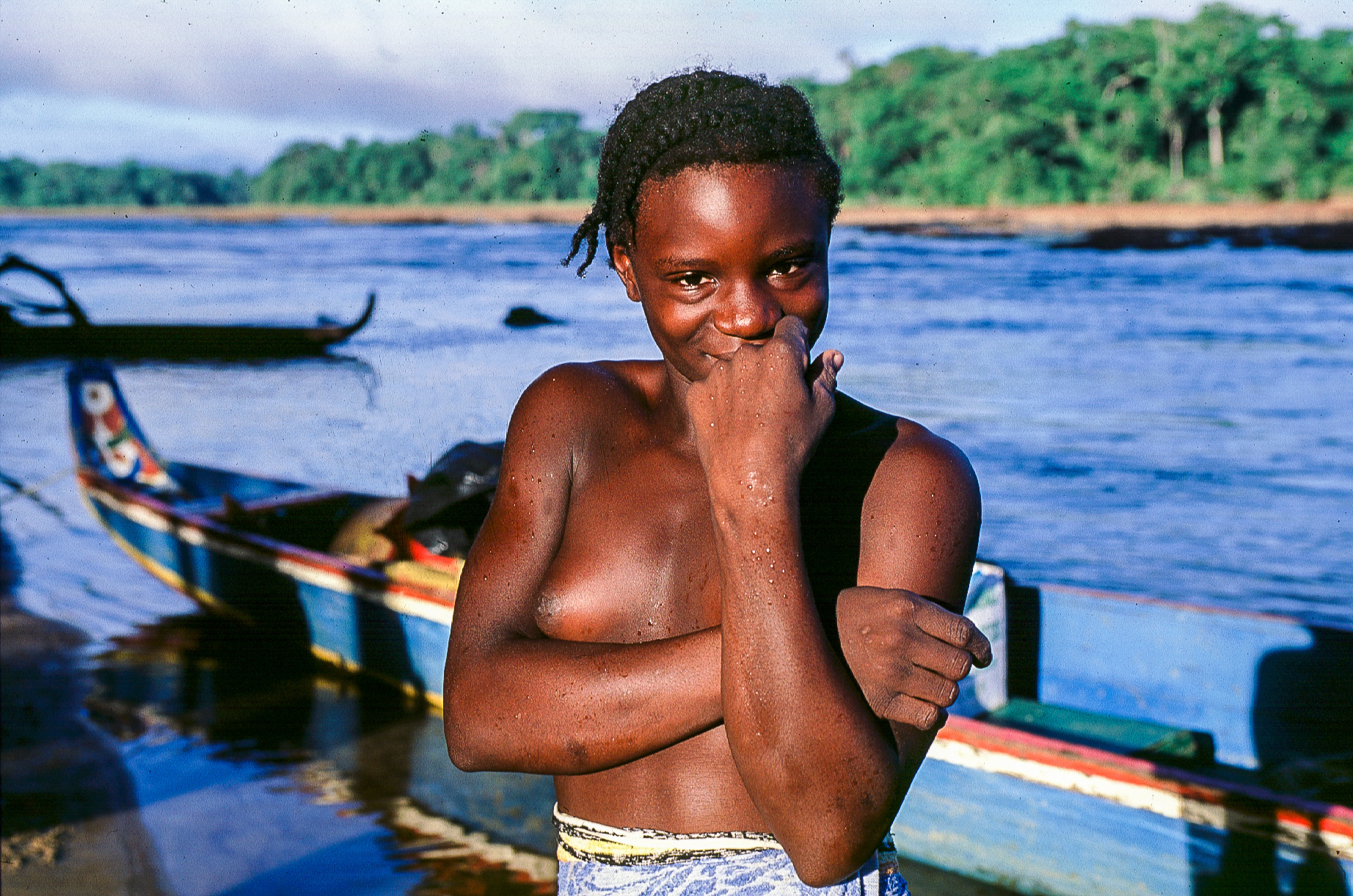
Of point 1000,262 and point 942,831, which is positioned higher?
point 1000,262

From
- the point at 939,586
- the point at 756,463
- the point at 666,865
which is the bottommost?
the point at 666,865

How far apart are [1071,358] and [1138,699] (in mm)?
13839

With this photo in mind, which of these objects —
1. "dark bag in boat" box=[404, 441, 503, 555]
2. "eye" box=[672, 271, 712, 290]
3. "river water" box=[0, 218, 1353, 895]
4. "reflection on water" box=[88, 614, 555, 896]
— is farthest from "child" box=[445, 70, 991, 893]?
"dark bag in boat" box=[404, 441, 503, 555]

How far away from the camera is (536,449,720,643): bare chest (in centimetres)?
119

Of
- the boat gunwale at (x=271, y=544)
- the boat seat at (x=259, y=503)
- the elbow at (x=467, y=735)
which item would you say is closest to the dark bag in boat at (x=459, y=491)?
the boat gunwale at (x=271, y=544)

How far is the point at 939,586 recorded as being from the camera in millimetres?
1122

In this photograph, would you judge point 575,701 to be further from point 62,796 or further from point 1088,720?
point 62,796

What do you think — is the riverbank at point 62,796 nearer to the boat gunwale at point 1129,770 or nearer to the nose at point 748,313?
the boat gunwale at point 1129,770

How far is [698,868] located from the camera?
1.13m

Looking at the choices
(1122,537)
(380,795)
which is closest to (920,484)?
(380,795)

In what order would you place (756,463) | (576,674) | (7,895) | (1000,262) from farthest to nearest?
(1000,262) → (7,895) → (576,674) → (756,463)

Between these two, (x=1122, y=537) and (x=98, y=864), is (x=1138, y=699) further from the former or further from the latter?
(x=1122, y=537)

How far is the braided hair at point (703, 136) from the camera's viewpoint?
1.12 m

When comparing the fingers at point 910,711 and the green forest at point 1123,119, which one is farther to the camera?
the green forest at point 1123,119
